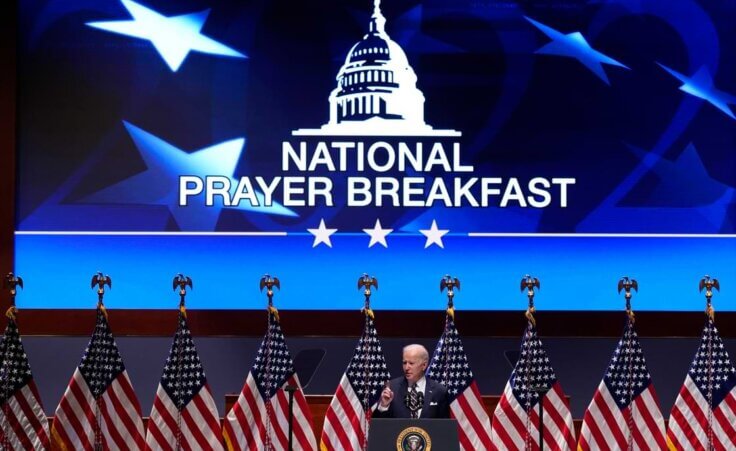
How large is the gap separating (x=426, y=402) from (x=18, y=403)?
2.89 m

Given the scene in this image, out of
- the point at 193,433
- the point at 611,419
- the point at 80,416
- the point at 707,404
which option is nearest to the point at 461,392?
the point at 611,419

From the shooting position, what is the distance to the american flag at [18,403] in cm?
759

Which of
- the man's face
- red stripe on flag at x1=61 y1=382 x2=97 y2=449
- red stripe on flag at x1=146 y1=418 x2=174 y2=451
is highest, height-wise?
the man's face

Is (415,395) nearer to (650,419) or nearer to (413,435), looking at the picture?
(413,435)

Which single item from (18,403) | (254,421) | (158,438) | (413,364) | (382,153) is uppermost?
(382,153)

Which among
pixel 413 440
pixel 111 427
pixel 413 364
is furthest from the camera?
pixel 111 427

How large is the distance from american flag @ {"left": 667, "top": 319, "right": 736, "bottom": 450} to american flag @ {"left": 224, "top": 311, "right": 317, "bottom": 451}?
259cm

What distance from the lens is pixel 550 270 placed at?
899 cm

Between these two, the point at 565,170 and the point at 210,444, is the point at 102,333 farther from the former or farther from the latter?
the point at 565,170

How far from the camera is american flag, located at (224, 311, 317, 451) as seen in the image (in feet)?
25.1

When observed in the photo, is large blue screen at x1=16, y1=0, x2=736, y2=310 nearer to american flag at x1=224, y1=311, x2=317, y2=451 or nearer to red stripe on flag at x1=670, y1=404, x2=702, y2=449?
american flag at x1=224, y1=311, x2=317, y2=451

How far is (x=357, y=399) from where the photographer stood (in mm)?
7703

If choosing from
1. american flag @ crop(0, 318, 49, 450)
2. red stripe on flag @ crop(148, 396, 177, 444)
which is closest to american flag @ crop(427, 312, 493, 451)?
red stripe on flag @ crop(148, 396, 177, 444)

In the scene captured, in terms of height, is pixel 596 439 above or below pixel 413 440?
below
